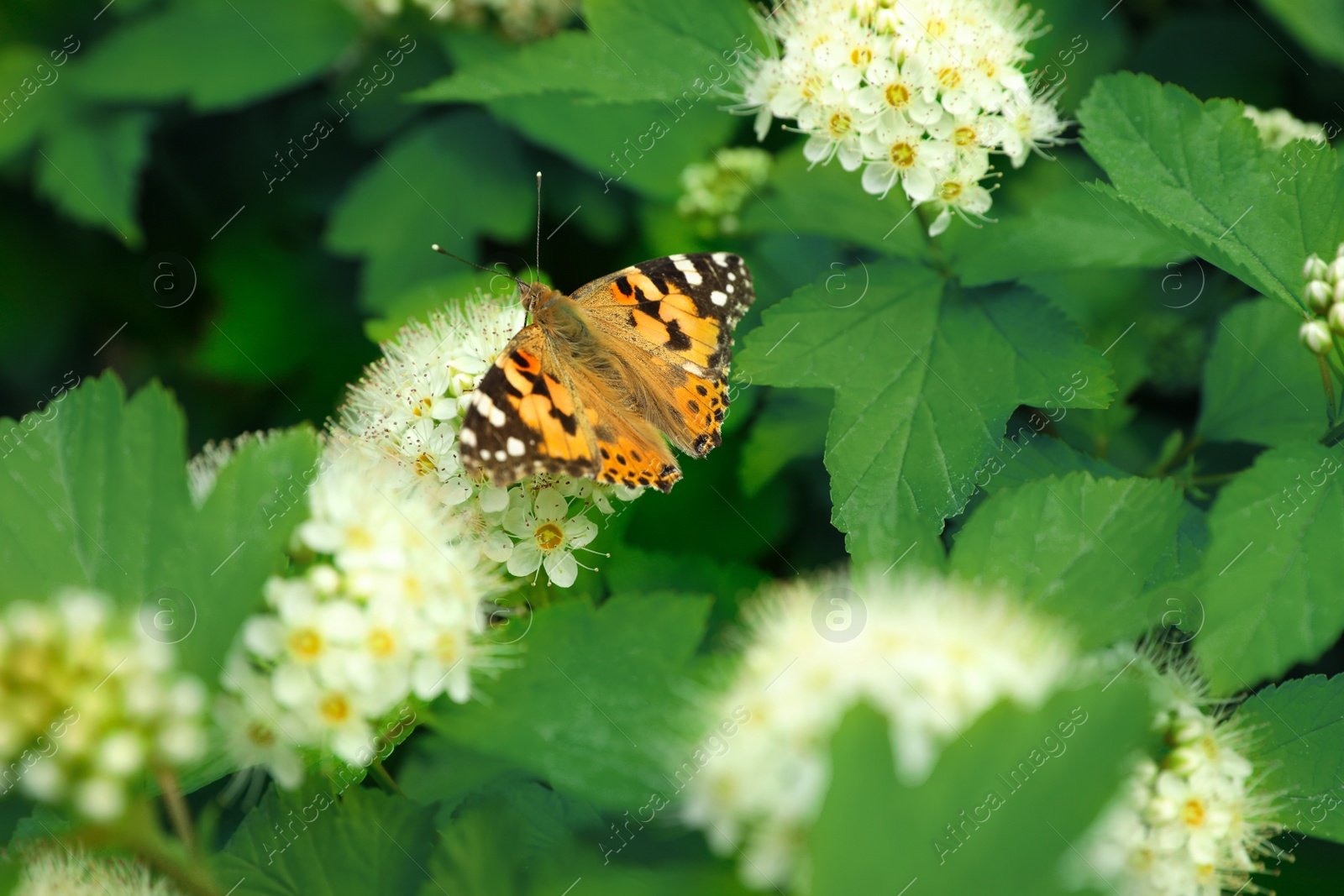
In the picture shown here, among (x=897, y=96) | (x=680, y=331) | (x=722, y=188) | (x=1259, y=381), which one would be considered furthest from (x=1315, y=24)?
(x=680, y=331)

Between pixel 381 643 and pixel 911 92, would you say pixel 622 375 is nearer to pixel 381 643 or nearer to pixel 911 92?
pixel 911 92

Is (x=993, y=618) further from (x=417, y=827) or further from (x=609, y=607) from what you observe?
(x=417, y=827)

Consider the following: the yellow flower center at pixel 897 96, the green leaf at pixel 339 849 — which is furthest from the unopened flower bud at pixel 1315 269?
the green leaf at pixel 339 849

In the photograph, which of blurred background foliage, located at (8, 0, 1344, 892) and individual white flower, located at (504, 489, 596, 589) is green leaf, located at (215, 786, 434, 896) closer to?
individual white flower, located at (504, 489, 596, 589)

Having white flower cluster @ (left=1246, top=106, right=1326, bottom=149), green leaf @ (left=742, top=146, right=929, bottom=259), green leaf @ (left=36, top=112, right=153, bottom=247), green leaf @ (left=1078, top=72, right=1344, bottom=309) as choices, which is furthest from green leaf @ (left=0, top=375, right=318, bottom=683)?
white flower cluster @ (left=1246, top=106, right=1326, bottom=149)

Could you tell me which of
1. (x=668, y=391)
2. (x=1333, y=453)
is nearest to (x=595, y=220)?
(x=668, y=391)

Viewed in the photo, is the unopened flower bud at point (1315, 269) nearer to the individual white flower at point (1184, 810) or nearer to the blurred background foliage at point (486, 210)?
the blurred background foliage at point (486, 210)

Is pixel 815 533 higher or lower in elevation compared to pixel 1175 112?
lower

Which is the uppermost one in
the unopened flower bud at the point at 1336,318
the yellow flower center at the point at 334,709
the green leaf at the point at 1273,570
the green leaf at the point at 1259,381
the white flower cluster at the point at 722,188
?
the yellow flower center at the point at 334,709
